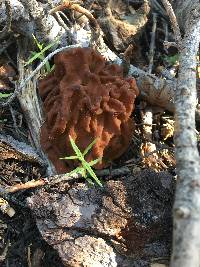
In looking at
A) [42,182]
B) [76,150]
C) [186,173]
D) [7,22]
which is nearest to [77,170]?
[76,150]

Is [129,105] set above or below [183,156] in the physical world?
above

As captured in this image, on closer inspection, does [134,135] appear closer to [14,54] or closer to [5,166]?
[5,166]

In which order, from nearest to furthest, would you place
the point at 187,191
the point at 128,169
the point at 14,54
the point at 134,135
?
the point at 187,191 → the point at 128,169 → the point at 134,135 → the point at 14,54

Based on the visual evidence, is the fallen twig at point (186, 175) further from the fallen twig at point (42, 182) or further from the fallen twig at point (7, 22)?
the fallen twig at point (7, 22)

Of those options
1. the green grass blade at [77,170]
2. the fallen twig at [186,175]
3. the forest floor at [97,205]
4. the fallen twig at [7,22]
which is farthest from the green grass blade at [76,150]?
the fallen twig at [7,22]

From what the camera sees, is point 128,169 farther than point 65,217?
Yes

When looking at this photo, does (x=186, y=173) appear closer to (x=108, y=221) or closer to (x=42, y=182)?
(x=108, y=221)

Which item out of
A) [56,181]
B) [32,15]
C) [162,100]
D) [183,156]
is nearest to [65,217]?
[56,181]

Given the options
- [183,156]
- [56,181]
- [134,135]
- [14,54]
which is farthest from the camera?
[14,54]
